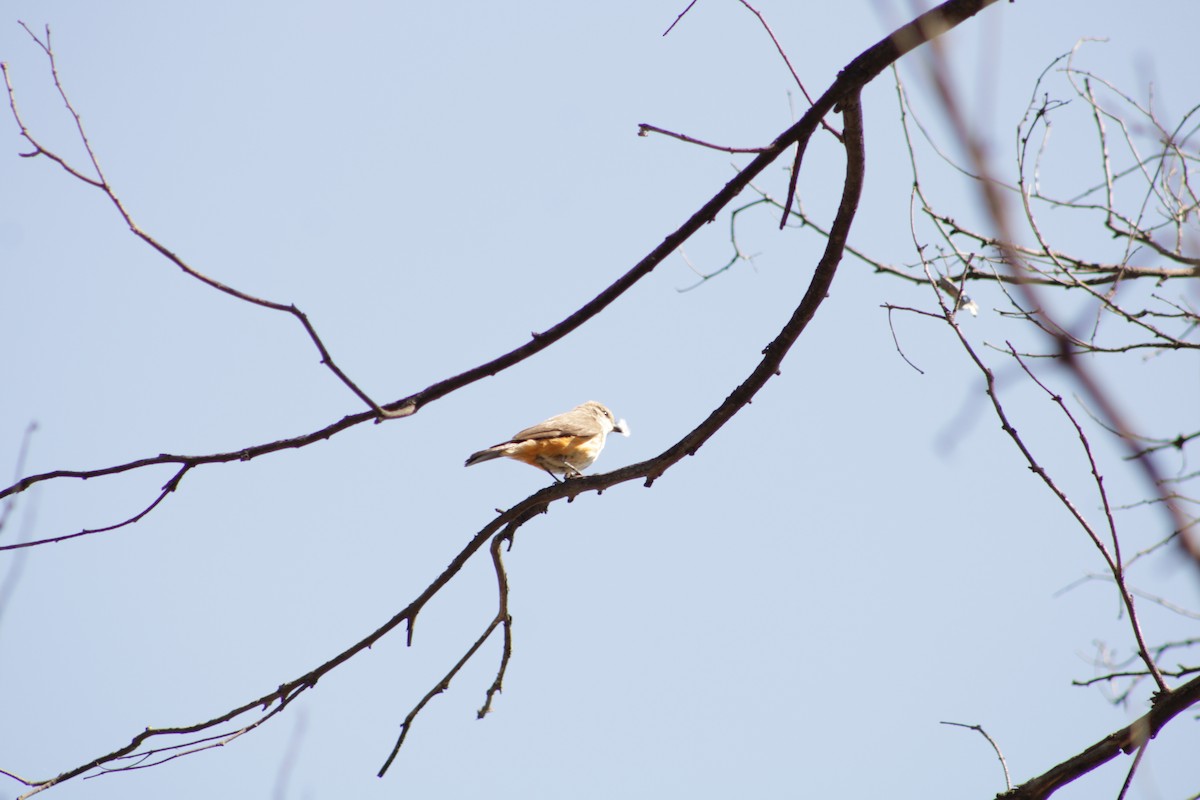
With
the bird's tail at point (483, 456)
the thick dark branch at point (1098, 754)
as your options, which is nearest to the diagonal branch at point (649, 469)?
the thick dark branch at point (1098, 754)

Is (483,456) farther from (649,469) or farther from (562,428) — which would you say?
(649,469)

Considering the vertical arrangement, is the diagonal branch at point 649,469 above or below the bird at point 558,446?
below

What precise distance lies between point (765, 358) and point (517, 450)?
391 cm

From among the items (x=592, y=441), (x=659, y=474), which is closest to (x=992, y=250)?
(x=659, y=474)

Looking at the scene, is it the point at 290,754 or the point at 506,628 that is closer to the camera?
the point at 290,754

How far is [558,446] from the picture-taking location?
742cm

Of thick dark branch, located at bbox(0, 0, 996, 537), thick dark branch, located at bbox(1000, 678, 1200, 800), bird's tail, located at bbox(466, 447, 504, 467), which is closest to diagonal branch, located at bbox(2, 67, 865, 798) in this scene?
thick dark branch, located at bbox(0, 0, 996, 537)

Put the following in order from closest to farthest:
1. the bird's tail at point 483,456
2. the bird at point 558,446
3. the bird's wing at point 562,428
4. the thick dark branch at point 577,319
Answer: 1. the thick dark branch at point 577,319
2. the bird's tail at point 483,456
3. the bird at point 558,446
4. the bird's wing at point 562,428

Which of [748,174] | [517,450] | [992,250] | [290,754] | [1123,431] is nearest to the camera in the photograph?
[1123,431]

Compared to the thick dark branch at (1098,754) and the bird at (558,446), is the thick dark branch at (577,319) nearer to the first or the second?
the thick dark branch at (1098,754)

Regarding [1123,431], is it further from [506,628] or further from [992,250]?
[992,250]

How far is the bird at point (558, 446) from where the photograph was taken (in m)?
7.05

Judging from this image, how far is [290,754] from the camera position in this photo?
3227mm

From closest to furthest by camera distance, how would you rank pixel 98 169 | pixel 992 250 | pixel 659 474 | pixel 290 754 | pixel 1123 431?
pixel 1123 431, pixel 98 169, pixel 290 754, pixel 659 474, pixel 992 250
